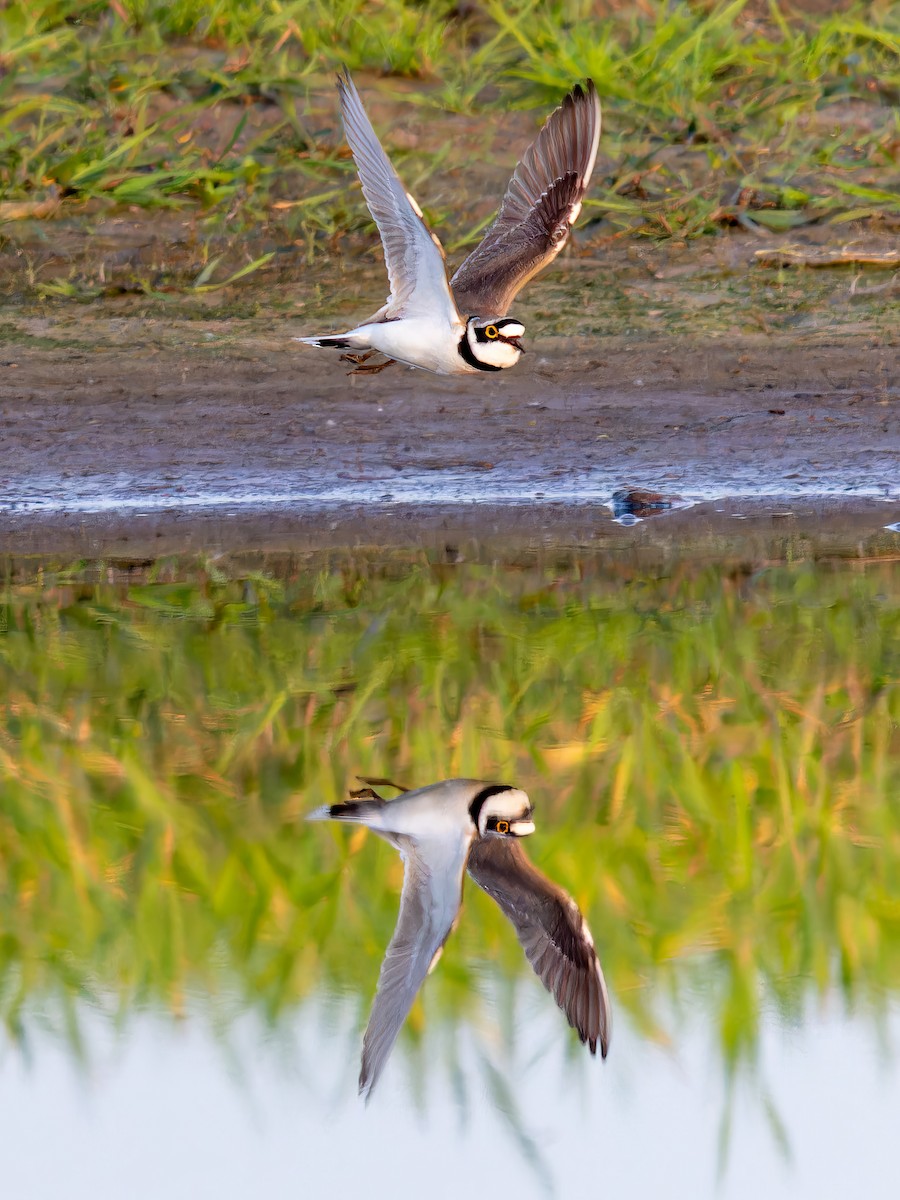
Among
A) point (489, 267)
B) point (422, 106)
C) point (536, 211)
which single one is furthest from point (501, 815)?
point (422, 106)

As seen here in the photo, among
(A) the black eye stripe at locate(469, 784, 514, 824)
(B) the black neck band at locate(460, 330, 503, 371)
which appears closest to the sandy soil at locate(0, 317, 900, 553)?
(B) the black neck band at locate(460, 330, 503, 371)

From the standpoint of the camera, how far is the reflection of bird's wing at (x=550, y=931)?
3957 mm

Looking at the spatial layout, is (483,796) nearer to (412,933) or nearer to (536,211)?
(412,933)

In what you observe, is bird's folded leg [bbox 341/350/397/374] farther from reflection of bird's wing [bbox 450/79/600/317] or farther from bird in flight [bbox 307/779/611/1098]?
bird in flight [bbox 307/779/611/1098]

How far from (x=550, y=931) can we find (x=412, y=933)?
0.28 m

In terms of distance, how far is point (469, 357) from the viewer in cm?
655

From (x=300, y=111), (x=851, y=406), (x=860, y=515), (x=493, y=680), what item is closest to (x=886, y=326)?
(x=851, y=406)

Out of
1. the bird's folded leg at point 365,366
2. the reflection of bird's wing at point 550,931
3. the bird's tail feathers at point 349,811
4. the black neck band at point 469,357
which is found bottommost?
the reflection of bird's wing at point 550,931

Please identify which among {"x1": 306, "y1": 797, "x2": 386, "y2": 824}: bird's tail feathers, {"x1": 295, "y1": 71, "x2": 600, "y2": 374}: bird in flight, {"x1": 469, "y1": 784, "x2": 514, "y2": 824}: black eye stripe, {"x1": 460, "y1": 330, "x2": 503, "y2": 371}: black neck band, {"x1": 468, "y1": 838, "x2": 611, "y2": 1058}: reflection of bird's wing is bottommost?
{"x1": 468, "y1": 838, "x2": 611, "y2": 1058}: reflection of bird's wing

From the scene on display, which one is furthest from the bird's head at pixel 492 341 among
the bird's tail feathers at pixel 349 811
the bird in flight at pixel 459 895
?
the bird's tail feathers at pixel 349 811

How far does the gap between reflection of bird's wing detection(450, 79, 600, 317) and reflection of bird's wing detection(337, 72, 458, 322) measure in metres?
0.23

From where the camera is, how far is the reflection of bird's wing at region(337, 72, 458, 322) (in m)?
5.76

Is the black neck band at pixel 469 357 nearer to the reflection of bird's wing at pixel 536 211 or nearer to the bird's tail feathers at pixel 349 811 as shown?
the reflection of bird's wing at pixel 536 211

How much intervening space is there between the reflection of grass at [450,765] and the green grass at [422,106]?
9.85 ft
